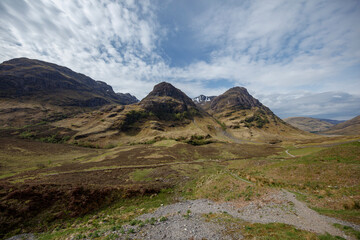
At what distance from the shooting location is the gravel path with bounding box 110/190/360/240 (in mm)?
11508

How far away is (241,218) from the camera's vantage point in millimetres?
14414

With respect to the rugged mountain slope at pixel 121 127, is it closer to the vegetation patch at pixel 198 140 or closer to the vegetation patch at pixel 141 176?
the vegetation patch at pixel 198 140

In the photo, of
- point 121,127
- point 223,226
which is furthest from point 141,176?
point 121,127

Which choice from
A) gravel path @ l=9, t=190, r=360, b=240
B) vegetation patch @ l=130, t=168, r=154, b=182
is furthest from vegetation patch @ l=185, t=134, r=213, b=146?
gravel path @ l=9, t=190, r=360, b=240

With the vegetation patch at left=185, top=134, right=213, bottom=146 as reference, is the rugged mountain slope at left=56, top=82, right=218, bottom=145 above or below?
above

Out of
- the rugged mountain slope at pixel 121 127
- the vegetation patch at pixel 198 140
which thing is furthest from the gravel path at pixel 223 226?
the rugged mountain slope at pixel 121 127

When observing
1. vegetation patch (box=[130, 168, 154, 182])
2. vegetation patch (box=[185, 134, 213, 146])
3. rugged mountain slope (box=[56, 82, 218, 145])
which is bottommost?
vegetation patch (box=[130, 168, 154, 182])

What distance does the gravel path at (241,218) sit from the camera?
1151 centimetres

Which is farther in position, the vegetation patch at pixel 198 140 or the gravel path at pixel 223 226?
the vegetation patch at pixel 198 140

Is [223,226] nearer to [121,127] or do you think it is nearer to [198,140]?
[198,140]

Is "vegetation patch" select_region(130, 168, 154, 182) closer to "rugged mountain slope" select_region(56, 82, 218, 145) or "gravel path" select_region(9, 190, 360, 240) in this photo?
"gravel path" select_region(9, 190, 360, 240)

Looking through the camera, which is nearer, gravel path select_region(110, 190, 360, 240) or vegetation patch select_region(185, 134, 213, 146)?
gravel path select_region(110, 190, 360, 240)

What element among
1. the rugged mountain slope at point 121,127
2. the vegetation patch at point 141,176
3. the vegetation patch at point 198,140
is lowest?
the vegetation patch at point 141,176

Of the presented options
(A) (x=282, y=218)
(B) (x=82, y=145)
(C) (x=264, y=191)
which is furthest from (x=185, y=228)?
(B) (x=82, y=145)
